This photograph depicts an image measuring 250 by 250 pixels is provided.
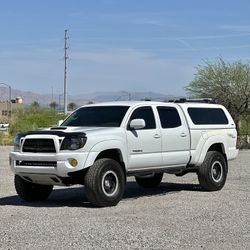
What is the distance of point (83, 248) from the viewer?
821 cm

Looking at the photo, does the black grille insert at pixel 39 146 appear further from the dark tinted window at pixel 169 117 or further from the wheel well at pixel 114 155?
the dark tinted window at pixel 169 117

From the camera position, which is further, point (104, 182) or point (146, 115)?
point (146, 115)

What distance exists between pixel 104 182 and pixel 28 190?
6.00 feet

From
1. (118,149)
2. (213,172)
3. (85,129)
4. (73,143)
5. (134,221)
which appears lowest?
(134,221)

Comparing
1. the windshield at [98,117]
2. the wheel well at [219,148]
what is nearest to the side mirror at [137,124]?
the windshield at [98,117]

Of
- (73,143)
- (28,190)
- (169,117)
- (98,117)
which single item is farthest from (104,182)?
(169,117)

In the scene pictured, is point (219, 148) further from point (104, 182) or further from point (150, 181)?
point (104, 182)

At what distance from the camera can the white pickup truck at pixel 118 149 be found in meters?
11.8

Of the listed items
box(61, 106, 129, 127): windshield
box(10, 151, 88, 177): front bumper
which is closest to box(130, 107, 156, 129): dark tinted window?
box(61, 106, 129, 127): windshield

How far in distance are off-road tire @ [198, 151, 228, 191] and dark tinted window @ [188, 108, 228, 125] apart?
0.79m

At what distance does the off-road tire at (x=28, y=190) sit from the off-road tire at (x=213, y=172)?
12.4ft

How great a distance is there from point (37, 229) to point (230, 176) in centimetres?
985

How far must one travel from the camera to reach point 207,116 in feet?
50.3

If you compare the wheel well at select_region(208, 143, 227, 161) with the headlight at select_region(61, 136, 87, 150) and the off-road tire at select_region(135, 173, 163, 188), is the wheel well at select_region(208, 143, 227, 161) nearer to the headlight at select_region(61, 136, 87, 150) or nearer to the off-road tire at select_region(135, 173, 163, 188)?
the off-road tire at select_region(135, 173, 163, 188)
